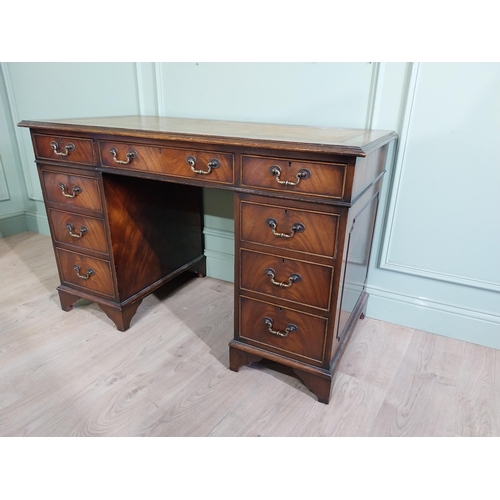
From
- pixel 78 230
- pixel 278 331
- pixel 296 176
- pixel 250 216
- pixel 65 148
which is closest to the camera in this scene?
pixel 296 176

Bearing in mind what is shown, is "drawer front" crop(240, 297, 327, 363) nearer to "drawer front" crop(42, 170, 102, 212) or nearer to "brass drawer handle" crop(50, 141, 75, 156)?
"drawer front" crop(42, 170, 102, 212)

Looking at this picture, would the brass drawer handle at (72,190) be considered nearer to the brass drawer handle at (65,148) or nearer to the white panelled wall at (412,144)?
the brass drawer handle at (65,148)

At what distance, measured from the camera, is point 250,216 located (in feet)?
4.04

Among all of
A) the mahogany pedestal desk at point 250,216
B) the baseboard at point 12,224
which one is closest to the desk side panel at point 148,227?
the mahogany pedestal desk at point 250,216

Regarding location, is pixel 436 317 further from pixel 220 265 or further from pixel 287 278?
pixel 220 265

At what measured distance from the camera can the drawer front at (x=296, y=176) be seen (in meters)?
1.07

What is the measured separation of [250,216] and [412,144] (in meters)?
0.77

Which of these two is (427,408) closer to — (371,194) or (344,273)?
(344,273)

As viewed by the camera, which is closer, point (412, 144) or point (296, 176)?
point (296, 176)

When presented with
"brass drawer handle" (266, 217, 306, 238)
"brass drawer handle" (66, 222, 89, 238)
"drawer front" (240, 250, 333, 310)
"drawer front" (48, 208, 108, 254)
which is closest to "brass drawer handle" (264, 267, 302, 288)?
"drawer front" (240, 250, 333, 310)

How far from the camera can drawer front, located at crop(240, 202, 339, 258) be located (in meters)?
1.14

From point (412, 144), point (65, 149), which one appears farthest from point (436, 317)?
point (65, 149)

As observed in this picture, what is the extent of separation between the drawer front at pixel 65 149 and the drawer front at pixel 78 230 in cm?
23
